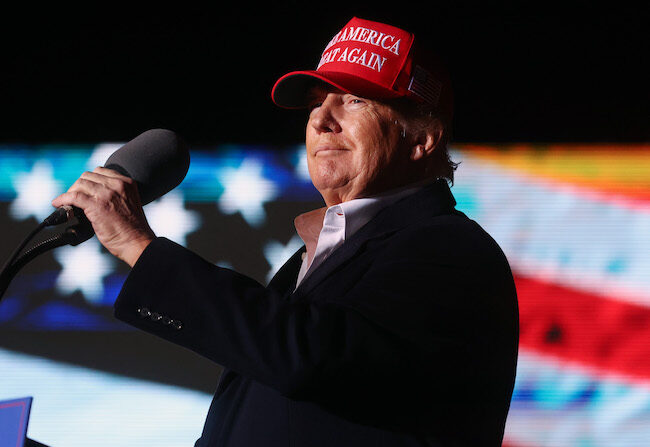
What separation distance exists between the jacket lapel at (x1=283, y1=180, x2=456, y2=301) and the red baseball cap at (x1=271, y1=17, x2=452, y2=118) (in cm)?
19

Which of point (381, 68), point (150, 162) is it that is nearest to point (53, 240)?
point (150, 162)

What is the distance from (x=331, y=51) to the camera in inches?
48.5

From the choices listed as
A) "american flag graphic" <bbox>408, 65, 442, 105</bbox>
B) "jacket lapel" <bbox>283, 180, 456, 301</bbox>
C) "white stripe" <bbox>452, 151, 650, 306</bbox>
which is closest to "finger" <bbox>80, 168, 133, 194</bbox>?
"jacket lapel" <bbox>283, 180, 456, 301</bbox>

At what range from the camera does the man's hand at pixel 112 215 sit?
0.85 m

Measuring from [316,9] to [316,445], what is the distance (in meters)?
1.94

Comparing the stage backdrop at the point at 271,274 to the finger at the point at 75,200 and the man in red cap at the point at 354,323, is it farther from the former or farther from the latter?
the finger at the point at 75,200

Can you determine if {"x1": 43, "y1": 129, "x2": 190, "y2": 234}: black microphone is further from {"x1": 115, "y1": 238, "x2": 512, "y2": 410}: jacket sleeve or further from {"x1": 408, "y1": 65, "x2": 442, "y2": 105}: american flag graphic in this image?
{"x1": 408, "y1": 65, "x2": 442, "y2": 105}: american flag graphic

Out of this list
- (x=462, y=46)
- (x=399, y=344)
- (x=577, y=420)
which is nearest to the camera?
(x=399, y=344)

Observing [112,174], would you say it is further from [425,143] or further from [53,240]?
[425,143]

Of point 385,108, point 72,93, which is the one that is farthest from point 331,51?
point 72,93

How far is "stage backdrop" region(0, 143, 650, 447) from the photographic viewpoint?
229cm

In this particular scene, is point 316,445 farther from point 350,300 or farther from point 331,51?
point 331,51

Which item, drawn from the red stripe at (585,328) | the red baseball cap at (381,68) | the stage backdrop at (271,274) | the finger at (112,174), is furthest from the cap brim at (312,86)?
the red stripe at (585,328)

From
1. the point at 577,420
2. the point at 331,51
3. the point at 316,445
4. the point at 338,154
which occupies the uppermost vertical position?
the point at 331,51
